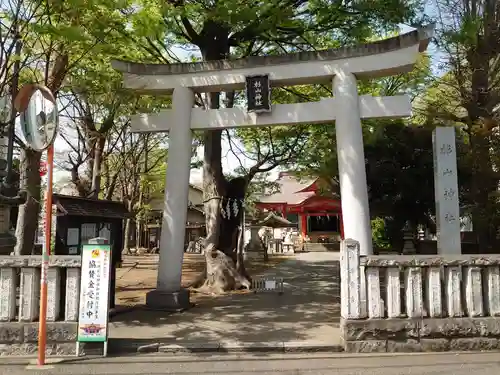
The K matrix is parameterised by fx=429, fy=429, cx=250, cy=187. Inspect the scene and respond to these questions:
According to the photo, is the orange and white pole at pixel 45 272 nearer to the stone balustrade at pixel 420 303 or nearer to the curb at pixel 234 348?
the curb at pixel 234 348

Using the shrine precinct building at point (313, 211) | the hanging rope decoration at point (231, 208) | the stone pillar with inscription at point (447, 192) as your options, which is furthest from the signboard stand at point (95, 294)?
the shrine precinct building at point (313, 211)

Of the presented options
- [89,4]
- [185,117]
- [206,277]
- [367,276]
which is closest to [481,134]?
[367,276]

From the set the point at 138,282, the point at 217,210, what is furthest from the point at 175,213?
the point at 138,282

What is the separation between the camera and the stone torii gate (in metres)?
9.15

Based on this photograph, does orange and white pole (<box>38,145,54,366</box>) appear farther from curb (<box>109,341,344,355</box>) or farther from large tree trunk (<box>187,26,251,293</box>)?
large tree trunk (<box>187,26,251,293</box>)

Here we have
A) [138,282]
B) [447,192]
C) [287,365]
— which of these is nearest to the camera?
[287,365]

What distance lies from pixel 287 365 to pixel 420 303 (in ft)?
7.94

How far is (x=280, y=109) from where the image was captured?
9617 mm

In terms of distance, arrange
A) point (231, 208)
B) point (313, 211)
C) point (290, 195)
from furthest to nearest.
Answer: point (290, 195) → point (313, 211) → point (231, 208)

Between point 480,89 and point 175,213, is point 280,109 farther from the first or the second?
point 480,89

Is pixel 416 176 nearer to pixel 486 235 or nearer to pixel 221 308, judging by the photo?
pixel 486 235

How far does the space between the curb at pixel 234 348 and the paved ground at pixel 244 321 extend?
5.9 inches

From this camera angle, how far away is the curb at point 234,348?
6.81 metres

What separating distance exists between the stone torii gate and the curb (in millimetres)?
2564
